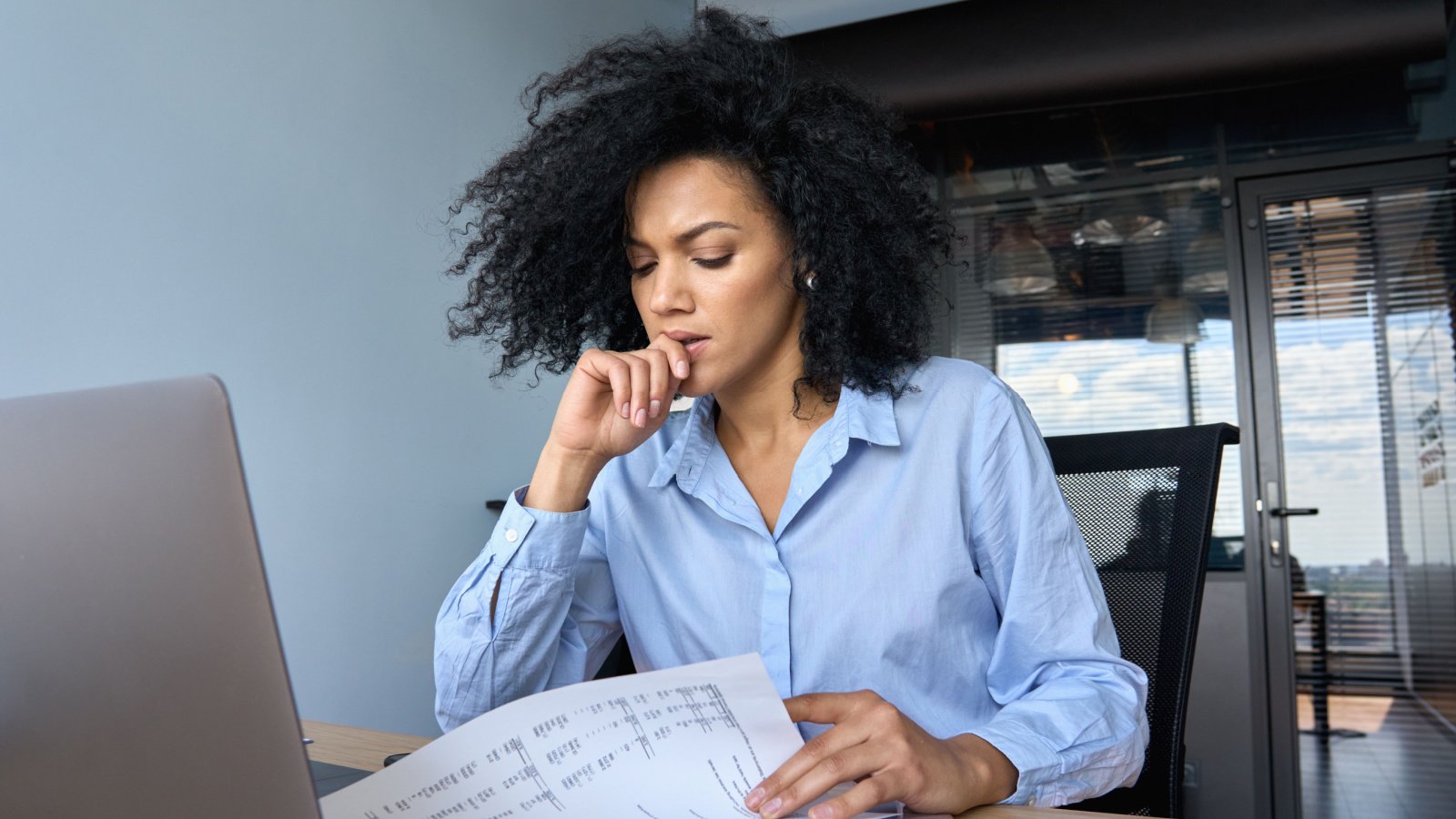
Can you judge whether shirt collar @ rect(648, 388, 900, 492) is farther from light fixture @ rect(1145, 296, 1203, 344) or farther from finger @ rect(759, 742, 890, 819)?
light fixture @ rect(1145, 296, 1203, 344)

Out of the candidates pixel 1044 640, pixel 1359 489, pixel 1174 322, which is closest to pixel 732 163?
pixel 1044 640

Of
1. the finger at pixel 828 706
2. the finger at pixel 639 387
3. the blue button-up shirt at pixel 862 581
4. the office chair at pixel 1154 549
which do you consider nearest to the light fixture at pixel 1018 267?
the office chair at pixel 1154 549

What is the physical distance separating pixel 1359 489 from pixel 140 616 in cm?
419

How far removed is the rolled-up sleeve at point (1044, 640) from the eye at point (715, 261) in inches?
12.8

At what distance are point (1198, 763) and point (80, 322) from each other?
12.0ft

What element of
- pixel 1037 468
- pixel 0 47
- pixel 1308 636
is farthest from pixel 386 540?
pixel 1308 636

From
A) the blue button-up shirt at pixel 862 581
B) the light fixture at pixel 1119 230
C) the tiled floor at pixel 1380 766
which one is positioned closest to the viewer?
the blue button-up shirt at pixel 862 581

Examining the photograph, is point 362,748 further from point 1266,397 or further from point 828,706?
point 1266,397

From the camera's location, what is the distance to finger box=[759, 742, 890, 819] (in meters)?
0.72

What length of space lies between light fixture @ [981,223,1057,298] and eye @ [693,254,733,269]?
340 centimetres

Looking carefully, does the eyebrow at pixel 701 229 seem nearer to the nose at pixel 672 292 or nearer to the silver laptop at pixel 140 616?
the nose at pixel 672 292

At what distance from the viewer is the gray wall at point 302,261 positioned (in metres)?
1.96

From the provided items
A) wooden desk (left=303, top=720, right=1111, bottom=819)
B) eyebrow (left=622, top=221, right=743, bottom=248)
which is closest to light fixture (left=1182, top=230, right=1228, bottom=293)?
eyebrow (left=622, top=221, right=743, bottom=248)

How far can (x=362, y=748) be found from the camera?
42.3 inches
